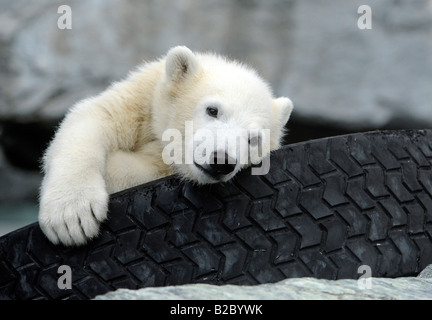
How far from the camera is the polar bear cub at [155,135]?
2.75 m

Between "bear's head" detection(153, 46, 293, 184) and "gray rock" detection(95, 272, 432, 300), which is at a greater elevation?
"bear's head" detection(153, 46, 293, 184)

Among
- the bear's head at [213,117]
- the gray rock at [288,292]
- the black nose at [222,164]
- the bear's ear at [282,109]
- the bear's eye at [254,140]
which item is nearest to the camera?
the gray rock at [288,292]

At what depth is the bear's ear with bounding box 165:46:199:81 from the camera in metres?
3.37

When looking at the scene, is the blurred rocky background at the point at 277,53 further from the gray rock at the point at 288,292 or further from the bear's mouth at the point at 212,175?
the gray rock at the point at 288,292

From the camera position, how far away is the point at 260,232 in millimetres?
2680

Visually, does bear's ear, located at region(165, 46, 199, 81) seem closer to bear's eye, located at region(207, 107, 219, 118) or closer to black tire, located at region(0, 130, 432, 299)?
bear's eye, located at region(207, 107, 219, 118)

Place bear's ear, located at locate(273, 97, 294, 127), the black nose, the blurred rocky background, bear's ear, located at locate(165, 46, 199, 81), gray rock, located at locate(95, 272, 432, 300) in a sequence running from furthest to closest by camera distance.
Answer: the blurred rocky background, bear's ear, located at locate(273, 97, 294, 127), bear's ear, located at locate(165, 46, 199, 81), the black nose, gray rock, located at locate(95, 272, 432, 300)

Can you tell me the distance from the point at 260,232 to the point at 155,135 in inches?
39.9

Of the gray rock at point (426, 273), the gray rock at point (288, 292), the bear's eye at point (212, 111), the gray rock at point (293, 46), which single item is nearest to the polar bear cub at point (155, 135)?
the bear's eye at point (212, 111)

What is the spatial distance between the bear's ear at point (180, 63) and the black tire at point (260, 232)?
835 millimetres

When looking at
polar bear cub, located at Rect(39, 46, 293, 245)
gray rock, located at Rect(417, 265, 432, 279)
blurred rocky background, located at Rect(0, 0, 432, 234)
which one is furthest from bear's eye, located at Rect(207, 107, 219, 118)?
blurred rocky background, located at Rect(0, 0, 432, 234)

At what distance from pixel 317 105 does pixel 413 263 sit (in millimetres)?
3524

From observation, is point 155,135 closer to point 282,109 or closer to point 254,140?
point 254,140
